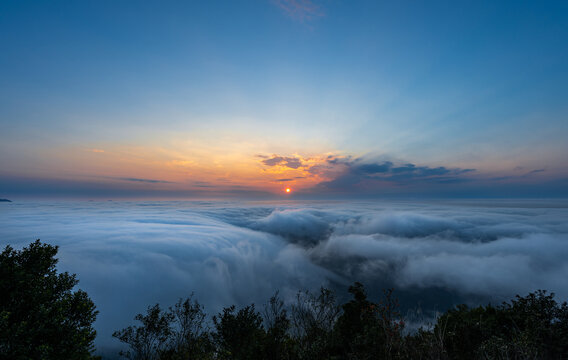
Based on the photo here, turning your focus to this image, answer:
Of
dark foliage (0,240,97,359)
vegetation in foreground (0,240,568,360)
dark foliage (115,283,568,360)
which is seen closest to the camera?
dark foliage (0,240,97,359)

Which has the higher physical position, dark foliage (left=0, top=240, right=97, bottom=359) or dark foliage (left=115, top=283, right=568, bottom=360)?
dark foliage (left=0, top=240, right=97, bottom=359)

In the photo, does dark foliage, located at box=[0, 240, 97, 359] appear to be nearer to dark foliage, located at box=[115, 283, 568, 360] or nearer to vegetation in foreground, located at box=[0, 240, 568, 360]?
vegetation in foreground, located at box=[0, 240, 568, 360]

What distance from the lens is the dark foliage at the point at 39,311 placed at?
10945mm

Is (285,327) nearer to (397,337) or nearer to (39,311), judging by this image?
(397,337)

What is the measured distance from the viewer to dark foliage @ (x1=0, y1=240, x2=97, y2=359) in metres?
10.9

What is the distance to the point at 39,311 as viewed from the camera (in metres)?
12.0

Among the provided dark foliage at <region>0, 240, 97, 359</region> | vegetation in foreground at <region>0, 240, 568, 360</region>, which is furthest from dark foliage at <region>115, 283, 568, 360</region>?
dark foliage at <region>0, 240, 97, 359</region>

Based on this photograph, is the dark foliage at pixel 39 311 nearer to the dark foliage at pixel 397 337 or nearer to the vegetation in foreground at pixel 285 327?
the vegetation in foreground at pixel 285 327

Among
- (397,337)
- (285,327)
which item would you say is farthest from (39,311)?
(397,337)

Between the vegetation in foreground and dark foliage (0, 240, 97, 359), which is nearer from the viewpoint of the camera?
dark foliage (0, 240, 97, 359)

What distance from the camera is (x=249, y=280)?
107438 mm

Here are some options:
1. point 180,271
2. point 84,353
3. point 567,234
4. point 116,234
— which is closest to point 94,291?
point 180,271

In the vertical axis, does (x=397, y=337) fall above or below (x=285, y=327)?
above

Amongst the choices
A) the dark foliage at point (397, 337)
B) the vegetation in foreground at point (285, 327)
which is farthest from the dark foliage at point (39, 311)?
the dark foliage at point (397, 337)
